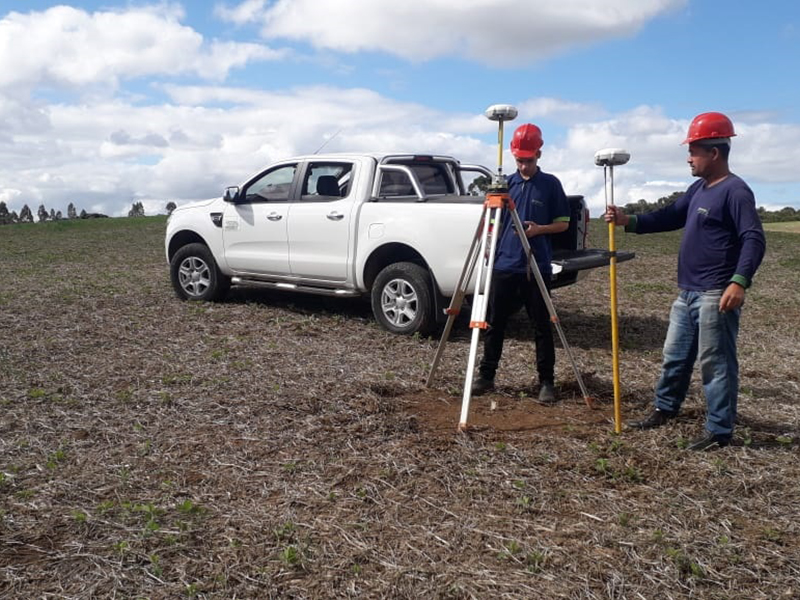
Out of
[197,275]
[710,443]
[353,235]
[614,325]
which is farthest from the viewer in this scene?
[197,275]

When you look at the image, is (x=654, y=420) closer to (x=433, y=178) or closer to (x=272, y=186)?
(x=433, y=178)

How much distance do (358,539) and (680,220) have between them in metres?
2.96

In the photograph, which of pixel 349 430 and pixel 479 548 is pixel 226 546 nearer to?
pixel 479 548

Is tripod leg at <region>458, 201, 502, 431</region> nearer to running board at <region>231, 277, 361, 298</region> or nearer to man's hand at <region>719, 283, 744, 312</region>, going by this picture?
man's hand at <region>719, 283, 744, 312</region>

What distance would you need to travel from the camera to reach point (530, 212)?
5551mm

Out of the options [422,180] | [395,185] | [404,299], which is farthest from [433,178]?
[404,299]

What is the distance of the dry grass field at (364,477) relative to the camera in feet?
10.9

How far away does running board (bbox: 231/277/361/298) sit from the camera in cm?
866

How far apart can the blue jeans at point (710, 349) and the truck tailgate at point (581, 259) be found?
7.53 feet

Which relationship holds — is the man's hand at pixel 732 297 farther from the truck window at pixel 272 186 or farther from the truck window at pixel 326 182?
the truck window at pixel 272 186

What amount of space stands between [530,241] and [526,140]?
2.34ft

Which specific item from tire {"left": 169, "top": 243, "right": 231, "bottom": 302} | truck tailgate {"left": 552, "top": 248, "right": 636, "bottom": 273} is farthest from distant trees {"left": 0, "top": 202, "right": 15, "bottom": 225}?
truck tailgate {"left": 552, "top": 248, "right": 636, "bottom": 273}

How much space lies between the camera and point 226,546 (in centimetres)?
355

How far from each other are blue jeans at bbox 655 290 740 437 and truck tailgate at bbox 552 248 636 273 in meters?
2.30
